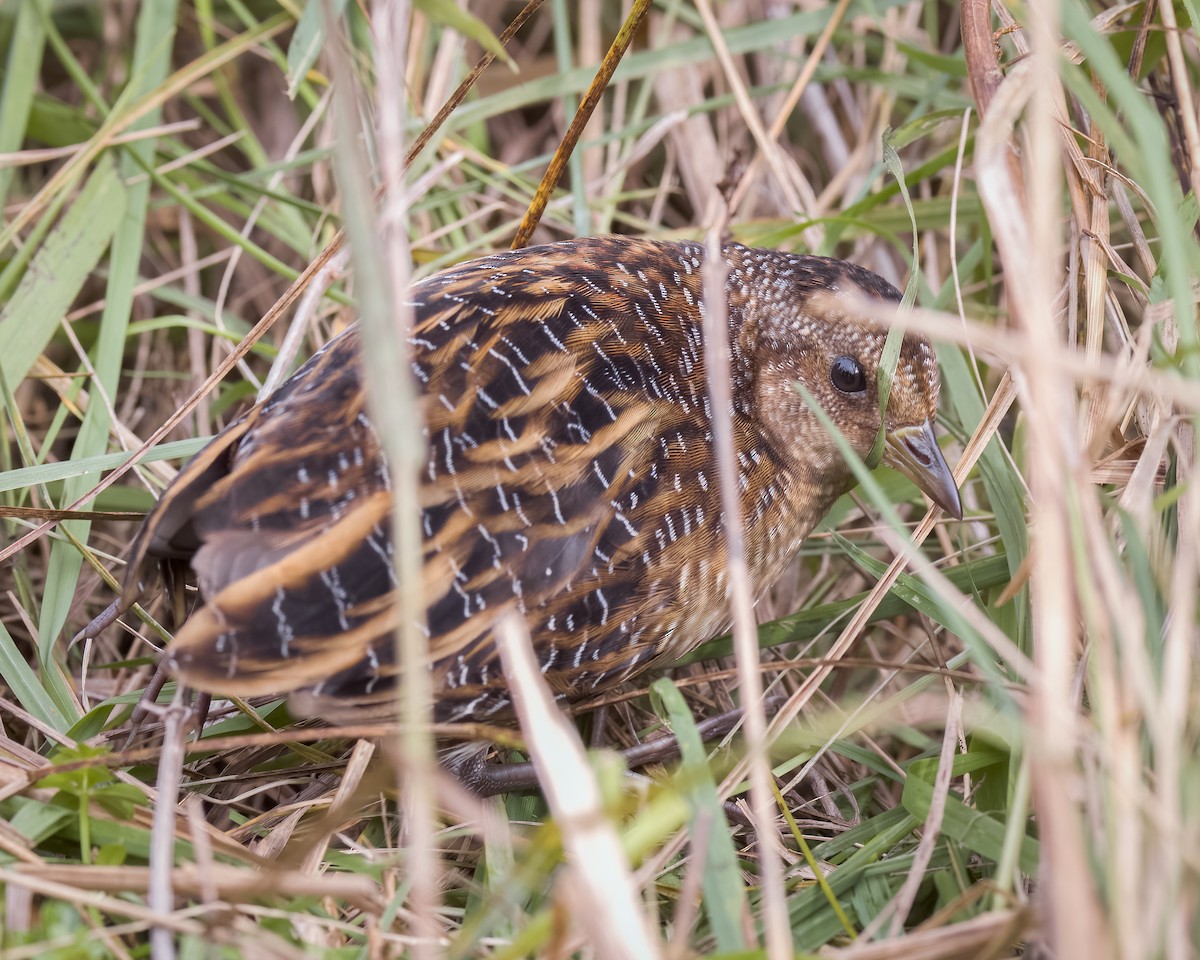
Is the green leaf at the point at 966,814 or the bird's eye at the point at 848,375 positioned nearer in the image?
the green leaf at the point at 966,814

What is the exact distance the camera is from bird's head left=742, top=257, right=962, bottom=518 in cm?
265

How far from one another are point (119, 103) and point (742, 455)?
2.04m

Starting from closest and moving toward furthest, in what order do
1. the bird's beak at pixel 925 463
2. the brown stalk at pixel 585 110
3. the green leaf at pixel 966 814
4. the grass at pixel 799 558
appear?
the grass at pixel 799 558, the green leaf at pixel 966 814, the bird's beak at pixel 925 463, the brown stalk at pixel 585 110

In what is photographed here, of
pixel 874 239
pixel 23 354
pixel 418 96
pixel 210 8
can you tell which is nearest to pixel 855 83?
pixel 874 239

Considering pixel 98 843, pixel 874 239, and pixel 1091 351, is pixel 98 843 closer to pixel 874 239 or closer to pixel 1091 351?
pixel 1091 351

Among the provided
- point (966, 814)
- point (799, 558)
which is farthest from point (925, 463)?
point (966, 814)

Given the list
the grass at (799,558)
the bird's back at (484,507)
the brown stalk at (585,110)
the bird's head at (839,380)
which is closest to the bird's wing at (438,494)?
the bird's back at (484,507)

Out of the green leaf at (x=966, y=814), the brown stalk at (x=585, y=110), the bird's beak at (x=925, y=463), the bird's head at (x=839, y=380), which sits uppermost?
the brown stalk at (x=585, y=110)

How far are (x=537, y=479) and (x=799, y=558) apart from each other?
130 centimetres

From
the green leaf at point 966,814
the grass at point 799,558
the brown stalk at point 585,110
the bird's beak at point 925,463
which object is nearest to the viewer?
the grass at point 799,558

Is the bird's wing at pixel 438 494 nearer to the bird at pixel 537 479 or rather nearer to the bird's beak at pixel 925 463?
the bird at pixel 537 479

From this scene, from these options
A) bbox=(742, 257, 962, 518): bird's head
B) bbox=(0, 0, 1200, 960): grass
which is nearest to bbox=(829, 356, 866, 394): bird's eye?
bbox=(742, 257, 962, 518): bird's head

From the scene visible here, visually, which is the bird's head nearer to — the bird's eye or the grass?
the bird's eye

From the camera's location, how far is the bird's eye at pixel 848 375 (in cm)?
271
